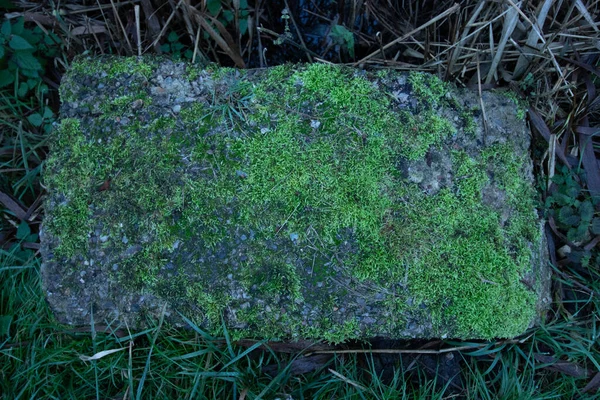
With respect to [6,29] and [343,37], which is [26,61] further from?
[343,37]

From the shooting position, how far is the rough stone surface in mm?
2100

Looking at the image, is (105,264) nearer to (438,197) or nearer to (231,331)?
(231,331)

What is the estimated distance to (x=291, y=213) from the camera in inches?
83.5

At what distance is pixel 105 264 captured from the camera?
212 cm

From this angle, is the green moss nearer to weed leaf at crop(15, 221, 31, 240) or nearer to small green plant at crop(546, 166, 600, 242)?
weed leaf at crop(15, 221, 31, 240)

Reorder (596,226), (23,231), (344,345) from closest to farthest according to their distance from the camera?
(344,345)
(596,226)
(23,231)

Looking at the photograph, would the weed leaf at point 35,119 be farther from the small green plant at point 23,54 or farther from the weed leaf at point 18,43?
the weed leaf at point 18,43

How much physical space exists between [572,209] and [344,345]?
50.0 inches

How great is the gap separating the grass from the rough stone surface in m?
0.17

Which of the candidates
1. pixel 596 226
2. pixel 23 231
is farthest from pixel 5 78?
pixel 596 226

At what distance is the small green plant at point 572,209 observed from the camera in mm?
Answer: 2330

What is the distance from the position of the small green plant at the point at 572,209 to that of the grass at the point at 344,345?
0.25 feet

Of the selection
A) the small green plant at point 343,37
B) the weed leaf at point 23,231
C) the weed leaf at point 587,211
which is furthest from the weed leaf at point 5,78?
the weed leaf at point 587,211

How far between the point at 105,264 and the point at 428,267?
4.54 feet
